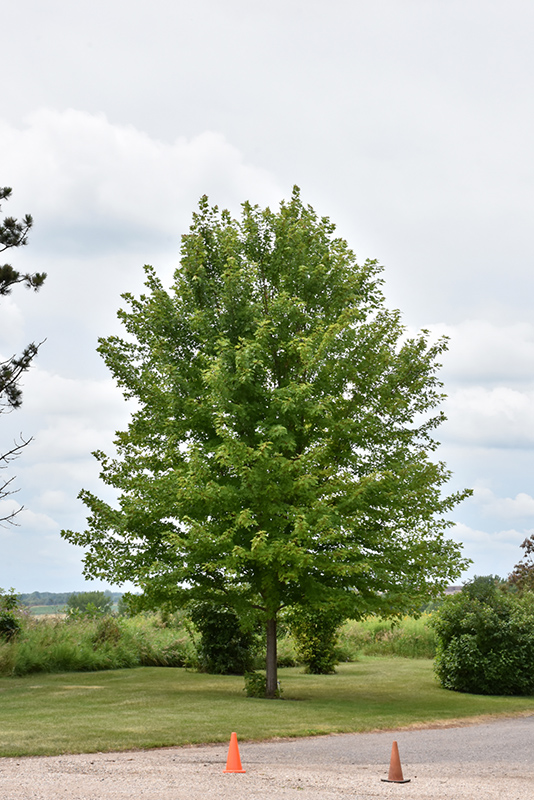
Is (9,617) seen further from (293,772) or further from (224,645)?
(293,772)

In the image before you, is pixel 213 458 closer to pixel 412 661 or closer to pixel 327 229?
pixel 327 229

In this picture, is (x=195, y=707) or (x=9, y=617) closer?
(x=195, y=707)

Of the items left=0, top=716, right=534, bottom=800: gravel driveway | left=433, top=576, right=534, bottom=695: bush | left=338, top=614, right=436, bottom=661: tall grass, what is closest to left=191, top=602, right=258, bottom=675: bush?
left=433, top=576, right=534, bottom=695: bush

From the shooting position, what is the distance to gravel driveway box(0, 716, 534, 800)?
823cm

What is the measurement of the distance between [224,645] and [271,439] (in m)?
9.32

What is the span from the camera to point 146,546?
18.3 metres

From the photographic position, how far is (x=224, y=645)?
23.6m

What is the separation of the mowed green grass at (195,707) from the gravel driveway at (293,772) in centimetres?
81

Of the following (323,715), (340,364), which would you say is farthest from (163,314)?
(323,715)

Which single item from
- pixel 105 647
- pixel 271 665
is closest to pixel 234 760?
pixel 271 665

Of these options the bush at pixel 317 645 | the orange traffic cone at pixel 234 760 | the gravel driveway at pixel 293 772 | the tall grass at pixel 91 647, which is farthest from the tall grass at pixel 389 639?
the orange traffic cone at pixel 234 760

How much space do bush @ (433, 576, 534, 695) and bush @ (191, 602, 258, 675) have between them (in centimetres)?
585

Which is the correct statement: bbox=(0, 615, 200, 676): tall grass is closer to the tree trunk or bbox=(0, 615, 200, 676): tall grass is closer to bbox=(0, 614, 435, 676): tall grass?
bbox=(0, 614, 435, 676): tall grass

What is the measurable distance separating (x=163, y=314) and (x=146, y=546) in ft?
19.0
